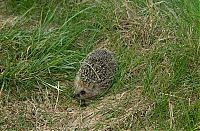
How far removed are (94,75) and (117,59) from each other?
0.43 m

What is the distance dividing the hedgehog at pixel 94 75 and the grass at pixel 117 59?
0.09m

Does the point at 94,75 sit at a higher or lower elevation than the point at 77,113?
higher

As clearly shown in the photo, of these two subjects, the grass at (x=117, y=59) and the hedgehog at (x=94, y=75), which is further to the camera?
the hedgehog at (x=94, y=75)

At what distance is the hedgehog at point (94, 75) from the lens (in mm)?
4699

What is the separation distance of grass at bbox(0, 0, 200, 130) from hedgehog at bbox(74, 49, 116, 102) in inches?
3.5

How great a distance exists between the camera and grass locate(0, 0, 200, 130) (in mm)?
4391

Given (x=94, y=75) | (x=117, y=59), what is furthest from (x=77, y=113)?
(x=117, y=59)

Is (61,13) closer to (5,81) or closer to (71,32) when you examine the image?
(71,32)

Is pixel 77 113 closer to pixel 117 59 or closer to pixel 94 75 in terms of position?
pixel 94 75

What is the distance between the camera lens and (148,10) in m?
5.38

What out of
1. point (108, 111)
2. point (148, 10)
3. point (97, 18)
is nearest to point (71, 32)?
point (97, 18)

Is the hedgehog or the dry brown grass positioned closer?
the dry brown grass

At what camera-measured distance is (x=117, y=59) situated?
5082mm

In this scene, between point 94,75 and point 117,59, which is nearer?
point 94,75
